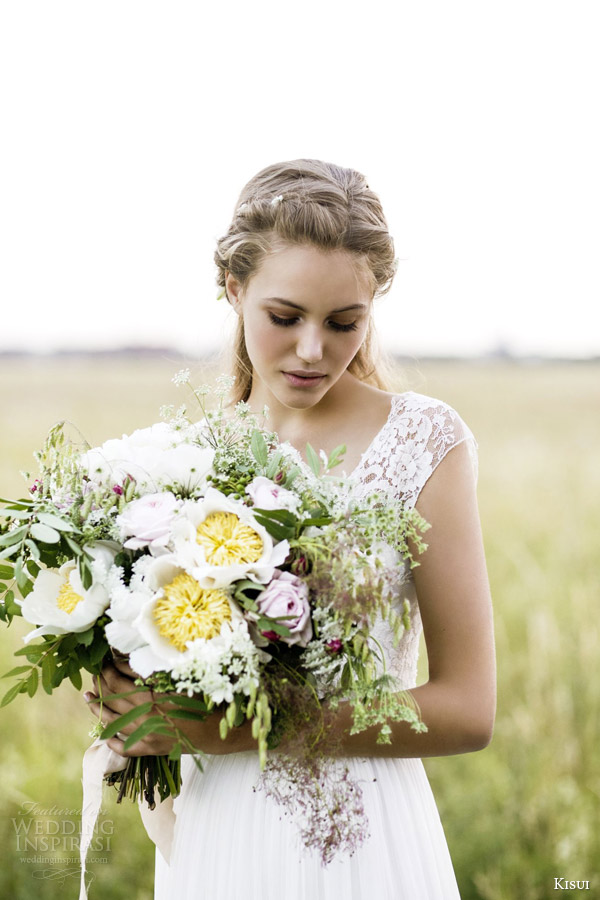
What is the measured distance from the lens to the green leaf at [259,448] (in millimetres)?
2033

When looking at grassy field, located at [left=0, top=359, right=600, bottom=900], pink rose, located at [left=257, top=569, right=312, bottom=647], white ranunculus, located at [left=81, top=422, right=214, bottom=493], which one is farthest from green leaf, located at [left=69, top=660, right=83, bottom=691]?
grassy field, located at [left=0, top=359, right=600, bottom=900]

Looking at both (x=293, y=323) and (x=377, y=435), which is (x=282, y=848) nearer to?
(x=377, y=435)

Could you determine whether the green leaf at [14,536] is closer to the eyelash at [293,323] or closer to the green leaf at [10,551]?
the green leaf at [10,551]

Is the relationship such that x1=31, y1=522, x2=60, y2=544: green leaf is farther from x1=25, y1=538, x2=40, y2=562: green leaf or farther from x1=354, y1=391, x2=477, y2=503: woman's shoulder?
x1=354, y1=391, x2=477, y2=503: woman's shoulder

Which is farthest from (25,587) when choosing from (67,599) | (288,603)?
(288,603)

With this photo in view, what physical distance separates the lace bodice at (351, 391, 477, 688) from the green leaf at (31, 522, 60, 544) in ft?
3.01

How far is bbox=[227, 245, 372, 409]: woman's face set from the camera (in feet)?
7.98

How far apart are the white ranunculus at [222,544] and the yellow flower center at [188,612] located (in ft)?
0.12

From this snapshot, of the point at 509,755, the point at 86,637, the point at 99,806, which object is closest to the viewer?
the point at 86,637

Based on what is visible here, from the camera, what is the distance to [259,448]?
2039 millimetres

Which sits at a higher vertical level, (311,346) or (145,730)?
(311,346)

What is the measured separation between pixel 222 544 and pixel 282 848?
0.97 metres

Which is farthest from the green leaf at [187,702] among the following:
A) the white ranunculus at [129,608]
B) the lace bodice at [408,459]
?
the lace bodice at [408,459]

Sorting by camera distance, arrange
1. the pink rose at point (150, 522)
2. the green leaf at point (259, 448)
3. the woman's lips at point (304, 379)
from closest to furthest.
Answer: the pink rose at point (150, 522), the green leaf at point (259, 448), the woman's lips at point (304, 379)
